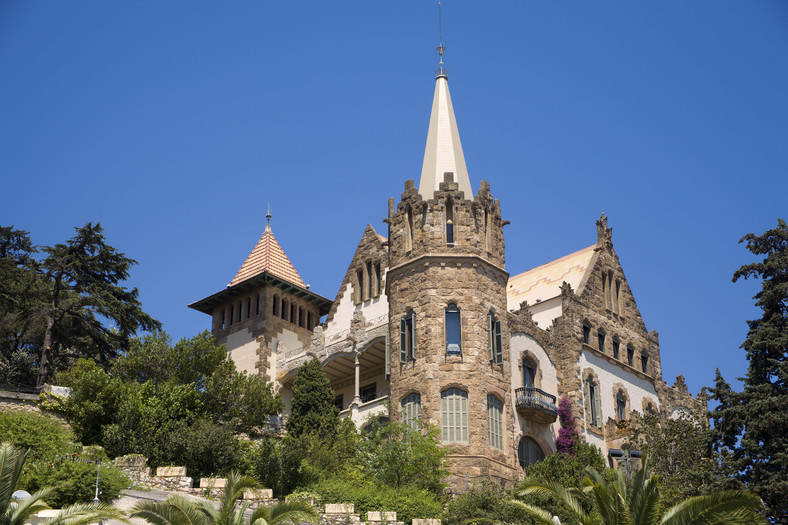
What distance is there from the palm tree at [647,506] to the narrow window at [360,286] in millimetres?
29963

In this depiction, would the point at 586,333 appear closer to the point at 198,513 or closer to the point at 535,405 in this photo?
the point at 535,405

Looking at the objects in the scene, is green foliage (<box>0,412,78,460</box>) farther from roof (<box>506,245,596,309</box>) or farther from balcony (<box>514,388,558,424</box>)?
roof (<box>506,245,596,309</box>)

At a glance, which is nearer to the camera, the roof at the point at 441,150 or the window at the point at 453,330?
the window at the point at 453,330

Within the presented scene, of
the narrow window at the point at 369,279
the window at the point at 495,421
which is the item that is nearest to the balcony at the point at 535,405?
the window at the point at 495,421

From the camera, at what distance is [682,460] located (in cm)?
4403

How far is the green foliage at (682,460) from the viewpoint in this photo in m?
37.2

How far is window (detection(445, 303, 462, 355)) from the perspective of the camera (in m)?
44.2

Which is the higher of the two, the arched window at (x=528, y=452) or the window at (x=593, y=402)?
the window at (x=593, y=402)

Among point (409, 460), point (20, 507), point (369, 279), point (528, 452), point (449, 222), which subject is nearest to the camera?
point (20, 507)

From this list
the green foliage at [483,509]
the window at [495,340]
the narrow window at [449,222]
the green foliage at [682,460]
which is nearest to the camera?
the green foliage at [483,509]

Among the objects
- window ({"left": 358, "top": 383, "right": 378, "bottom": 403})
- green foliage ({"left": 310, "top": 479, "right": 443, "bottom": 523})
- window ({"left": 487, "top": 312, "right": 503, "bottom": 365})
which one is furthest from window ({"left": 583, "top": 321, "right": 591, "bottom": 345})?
green foliage ({"left": 310, "top": 479, "right": 443, "bottom": 523})

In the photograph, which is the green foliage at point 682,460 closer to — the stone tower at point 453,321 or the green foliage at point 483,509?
the green foliage at point 483,509

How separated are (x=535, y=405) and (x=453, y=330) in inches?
200

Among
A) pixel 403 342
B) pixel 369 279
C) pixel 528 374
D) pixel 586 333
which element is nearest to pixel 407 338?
pixel 403 342
